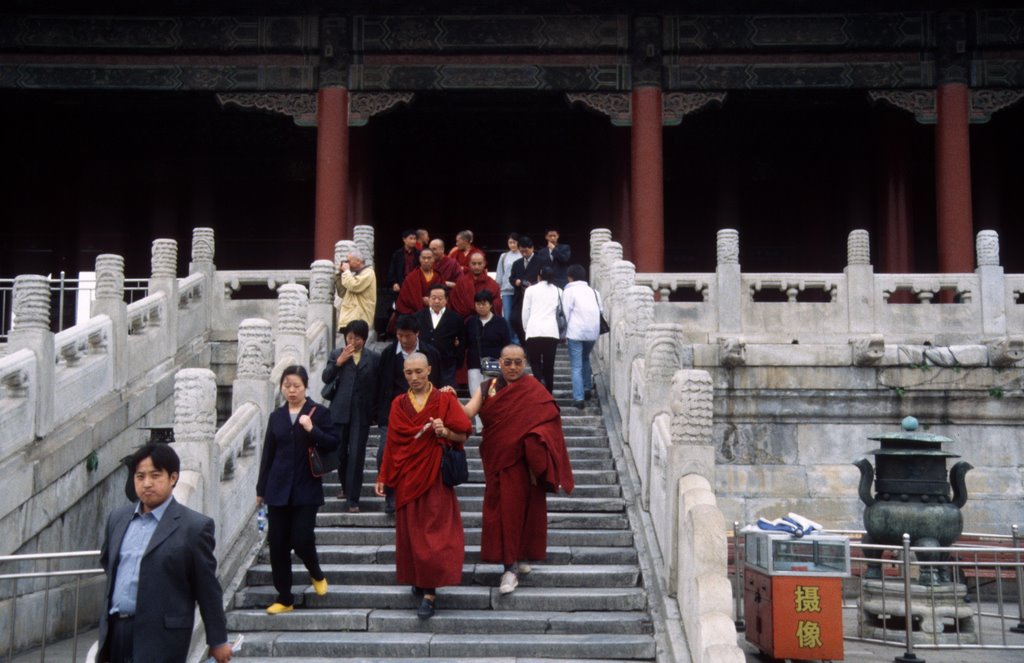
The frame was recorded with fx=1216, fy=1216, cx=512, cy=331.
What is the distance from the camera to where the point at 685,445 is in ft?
23.6

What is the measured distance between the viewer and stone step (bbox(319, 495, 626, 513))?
8.44 meters

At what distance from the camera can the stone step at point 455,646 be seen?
6730mm

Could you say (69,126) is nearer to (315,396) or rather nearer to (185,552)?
(315,396)

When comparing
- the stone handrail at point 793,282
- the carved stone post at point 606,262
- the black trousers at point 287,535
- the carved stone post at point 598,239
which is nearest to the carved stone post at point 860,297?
the stone handrail at point 793,282

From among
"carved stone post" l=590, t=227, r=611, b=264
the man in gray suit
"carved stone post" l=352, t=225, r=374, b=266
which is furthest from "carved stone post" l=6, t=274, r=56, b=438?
"carved stone post" l=590, t=227, r=611, b=264

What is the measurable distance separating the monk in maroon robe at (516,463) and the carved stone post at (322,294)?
3.84m

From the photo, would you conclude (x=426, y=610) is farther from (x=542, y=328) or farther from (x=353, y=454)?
(x=542, y=328)

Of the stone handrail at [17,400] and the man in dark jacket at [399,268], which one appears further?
the man in dark jacket at [399,268]

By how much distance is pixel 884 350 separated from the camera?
36.4 feet

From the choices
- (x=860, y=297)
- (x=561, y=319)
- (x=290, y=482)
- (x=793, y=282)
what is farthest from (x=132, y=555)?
(x=860, y=297)

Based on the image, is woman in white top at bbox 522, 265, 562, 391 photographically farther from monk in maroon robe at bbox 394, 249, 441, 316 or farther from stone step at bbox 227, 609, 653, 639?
stone step at bbox 227, 609, 653, 639

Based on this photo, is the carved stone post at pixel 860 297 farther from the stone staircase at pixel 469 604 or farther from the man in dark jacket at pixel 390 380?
the man in dark jacket at pixel 390 380

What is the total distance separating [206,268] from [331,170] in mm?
3488

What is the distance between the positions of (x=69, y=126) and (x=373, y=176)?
15.9 feet
